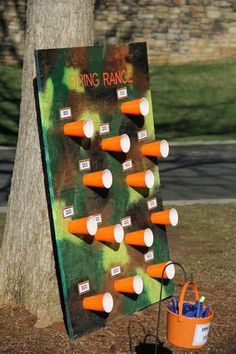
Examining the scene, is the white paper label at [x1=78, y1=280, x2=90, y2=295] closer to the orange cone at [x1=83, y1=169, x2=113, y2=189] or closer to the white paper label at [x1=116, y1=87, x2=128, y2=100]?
the orange cone at [x1=83, y1=169, x2=113, y2=189]

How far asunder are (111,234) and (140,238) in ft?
1.32

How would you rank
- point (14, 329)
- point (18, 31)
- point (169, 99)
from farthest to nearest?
point (18, 31), point (169, 99), point (14, 329)

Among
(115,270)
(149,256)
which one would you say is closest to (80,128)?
(115,270)

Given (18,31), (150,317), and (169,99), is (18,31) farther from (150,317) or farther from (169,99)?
(150,317)

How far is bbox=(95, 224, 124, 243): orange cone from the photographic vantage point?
6.57 meters

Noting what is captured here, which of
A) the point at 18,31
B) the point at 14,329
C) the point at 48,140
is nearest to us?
the point at 48,140

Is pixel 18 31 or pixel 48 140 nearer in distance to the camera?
pixel 48 140

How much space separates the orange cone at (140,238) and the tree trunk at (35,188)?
1.78 ft

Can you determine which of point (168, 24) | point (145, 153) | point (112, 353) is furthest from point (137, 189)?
point (168, 24)

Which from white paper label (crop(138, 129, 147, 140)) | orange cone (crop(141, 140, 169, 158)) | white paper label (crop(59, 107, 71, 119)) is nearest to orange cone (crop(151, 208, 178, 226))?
orange cone (crop(141, 140, 169, 158))

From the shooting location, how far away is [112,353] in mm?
6547

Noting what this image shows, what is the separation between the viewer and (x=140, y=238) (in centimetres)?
693

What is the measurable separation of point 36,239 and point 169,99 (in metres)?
16.0

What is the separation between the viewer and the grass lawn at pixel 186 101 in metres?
19.7
